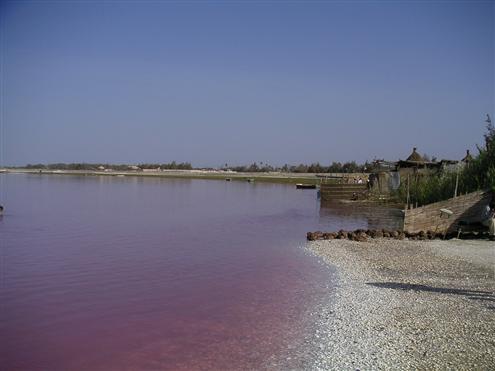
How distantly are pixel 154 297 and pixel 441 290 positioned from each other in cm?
724

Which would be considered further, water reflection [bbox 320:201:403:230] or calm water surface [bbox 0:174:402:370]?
water reflection [bbox 320:201:403:230]

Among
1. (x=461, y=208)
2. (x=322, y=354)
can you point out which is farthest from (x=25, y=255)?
(x=461, y=208)

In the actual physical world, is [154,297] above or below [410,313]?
below

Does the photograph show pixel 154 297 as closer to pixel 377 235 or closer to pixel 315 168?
pixel 377 235

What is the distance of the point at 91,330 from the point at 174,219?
21.8m

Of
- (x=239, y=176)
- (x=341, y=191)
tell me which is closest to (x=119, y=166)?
(x=239, y=176)

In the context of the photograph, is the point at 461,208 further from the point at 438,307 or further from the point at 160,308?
the point at 160,308

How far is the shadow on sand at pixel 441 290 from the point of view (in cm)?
1185

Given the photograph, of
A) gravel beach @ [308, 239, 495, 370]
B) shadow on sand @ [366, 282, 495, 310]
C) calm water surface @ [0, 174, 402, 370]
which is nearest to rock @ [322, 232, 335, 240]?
calm water surface @ [0, 174, 402, 370]

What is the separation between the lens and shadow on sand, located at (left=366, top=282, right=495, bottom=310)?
11853 millimetres

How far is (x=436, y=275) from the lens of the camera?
48.2 feet

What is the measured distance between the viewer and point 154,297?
42.4ft

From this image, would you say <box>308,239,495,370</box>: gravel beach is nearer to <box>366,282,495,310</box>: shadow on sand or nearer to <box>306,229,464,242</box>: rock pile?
<box>366,282,495,310</box>: shadow on sand

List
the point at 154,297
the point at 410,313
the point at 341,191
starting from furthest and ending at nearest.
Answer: the point at 341,191, the point at 154,297, the point at 410,313
